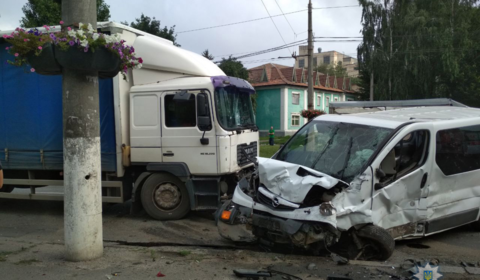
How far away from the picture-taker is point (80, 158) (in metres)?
4.69

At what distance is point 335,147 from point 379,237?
1.36 metres

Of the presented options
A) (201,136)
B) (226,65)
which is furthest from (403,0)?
Result: (201,136)

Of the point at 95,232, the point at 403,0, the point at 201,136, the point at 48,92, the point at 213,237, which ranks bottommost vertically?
the point at 213,237

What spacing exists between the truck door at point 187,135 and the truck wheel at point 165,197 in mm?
405

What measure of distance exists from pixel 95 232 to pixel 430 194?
14.9ft

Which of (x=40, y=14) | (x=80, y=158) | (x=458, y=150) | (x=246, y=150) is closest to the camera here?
(x=80, y=158)

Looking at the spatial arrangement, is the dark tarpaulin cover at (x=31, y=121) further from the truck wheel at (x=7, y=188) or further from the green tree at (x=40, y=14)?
the green tree at (x=40, y=14)

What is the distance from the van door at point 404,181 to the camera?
16.4 feet

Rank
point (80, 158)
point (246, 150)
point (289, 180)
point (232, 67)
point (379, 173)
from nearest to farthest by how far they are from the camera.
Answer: point (80, 158) → point (289, 180) → point (379, 173) → point (246, 150) → point (232, 67)

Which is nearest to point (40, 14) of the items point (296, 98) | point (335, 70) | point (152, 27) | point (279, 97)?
point (152, 27)

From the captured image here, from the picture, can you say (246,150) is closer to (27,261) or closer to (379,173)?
(379,173)

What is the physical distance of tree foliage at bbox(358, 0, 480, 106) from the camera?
3000 centimetres

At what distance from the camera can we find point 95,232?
4.83m

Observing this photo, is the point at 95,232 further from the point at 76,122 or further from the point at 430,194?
the point at 430,194
